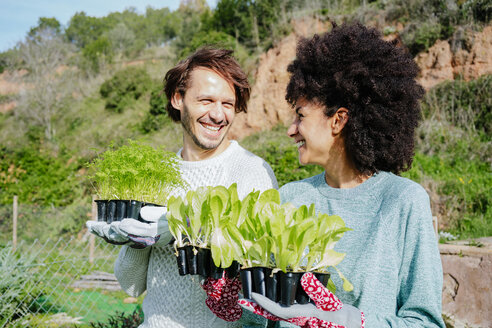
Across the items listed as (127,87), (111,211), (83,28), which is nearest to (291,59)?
(111,211)

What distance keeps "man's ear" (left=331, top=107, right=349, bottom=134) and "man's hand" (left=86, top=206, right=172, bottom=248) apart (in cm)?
85

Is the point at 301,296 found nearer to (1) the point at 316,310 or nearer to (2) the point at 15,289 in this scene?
(1) the point at 316,310

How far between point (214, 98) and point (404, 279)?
128cm

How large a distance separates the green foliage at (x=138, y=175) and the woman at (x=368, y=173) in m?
0.68

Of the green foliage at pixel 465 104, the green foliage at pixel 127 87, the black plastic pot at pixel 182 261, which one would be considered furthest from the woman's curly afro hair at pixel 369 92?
the green foliage at pixel 127 87

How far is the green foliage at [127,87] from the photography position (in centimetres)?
2134

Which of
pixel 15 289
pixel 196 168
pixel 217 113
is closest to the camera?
pixel 217 113

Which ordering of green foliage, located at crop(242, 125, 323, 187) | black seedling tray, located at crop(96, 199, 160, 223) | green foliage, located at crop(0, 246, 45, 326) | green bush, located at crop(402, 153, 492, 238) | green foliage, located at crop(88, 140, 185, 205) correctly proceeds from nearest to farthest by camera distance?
black seedling tray, located at crop(96, 199, 160, 223)
green foliage, located at crop(88, 140, 185, 205)
green foliage, located at crop(0, 246, 45, 326)
green bush, located at crop(402, 153, 492, 238)
green foliage, located at crop(242, 125, 323, 187)

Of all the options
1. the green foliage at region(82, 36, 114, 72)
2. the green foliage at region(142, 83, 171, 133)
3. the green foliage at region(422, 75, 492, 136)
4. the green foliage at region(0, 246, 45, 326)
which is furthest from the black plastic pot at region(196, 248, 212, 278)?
the green foliage at region(82, 36, 114, 72)

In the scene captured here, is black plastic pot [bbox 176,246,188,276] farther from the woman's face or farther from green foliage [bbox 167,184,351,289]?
the woman's face

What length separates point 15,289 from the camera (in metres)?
4.57

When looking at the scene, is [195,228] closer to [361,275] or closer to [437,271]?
[361,275]

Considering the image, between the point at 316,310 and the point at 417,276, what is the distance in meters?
0.40

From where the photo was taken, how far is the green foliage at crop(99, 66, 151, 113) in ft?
70.0
